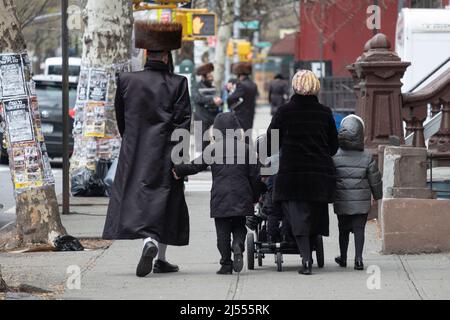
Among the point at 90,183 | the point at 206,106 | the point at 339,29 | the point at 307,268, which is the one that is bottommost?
the point at 90,183

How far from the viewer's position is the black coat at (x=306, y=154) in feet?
33.2

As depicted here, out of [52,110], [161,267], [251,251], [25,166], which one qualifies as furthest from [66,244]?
[52,110]

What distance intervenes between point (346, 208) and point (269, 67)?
101 metres

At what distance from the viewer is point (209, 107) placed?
72.9ft

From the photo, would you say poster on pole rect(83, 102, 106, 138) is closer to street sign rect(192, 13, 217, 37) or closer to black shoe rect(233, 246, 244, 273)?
black shoe rect(233, 246, 244, 273)

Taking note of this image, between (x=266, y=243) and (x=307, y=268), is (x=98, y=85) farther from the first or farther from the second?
(x=307, y=268)

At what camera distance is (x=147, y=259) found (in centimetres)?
991

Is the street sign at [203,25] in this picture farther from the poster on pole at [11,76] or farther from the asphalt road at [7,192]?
the poster on pole at [11,76]

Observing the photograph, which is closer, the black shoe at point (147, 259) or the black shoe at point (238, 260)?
the black shoe at point (147, 259)

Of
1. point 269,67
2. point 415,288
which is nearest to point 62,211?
point 415,288

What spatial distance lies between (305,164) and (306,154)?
8 cm

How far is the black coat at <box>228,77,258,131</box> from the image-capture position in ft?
72.5

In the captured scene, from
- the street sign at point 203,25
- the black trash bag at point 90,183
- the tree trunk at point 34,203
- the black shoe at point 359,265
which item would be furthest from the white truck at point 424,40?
the black shoe at point 359,265

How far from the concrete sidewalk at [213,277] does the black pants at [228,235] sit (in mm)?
185
